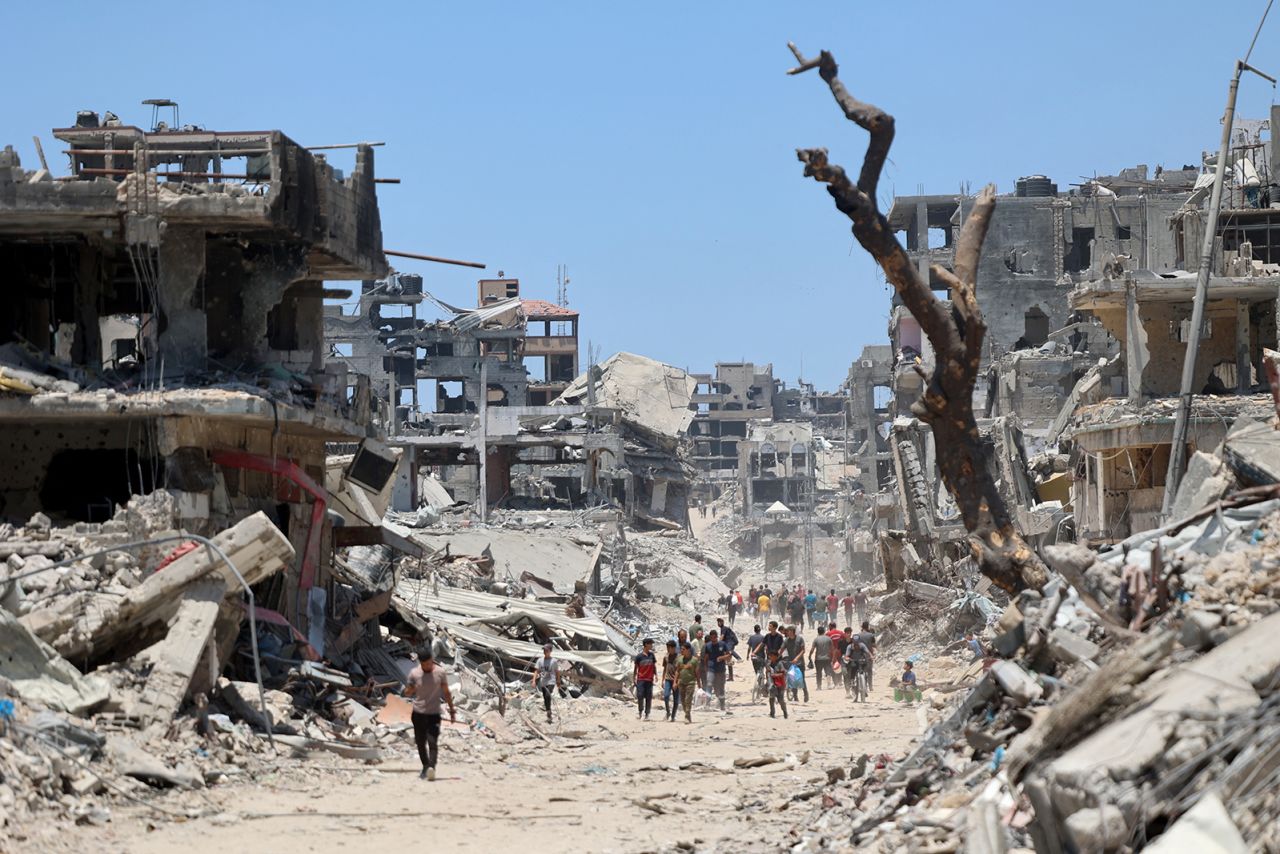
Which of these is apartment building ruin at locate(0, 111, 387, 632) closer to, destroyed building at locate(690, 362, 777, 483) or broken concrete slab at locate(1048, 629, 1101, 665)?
broken concrete slab at locate(1048, 629, 1101, 665)

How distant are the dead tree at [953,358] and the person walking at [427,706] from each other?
4895mm

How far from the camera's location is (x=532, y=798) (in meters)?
14.2

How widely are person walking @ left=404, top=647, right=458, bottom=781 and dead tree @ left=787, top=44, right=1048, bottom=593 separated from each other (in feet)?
16.1

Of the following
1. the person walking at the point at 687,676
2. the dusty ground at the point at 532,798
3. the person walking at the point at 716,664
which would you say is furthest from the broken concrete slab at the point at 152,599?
the person walking at the point at 716,664

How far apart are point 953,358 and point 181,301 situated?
1166 centimetres

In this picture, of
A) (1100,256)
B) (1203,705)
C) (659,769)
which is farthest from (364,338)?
(1203,705)

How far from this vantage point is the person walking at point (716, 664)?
2461cm

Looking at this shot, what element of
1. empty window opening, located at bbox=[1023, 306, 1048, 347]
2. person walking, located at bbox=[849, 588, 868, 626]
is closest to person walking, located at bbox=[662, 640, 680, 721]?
person walking, located at bbox=[849, 588, 868, 626]

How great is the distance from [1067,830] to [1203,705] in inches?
34.4

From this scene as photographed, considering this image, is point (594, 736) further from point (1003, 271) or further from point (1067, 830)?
point (1003, 271)

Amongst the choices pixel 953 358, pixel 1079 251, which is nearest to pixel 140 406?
pixel 953 358

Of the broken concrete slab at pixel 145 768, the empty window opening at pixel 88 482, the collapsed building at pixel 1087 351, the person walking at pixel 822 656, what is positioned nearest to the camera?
the broken concrete slab at pixel 145 768

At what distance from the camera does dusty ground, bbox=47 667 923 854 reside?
11625mm

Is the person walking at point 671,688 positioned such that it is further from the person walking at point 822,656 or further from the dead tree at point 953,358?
the dead tree at point 953,358
